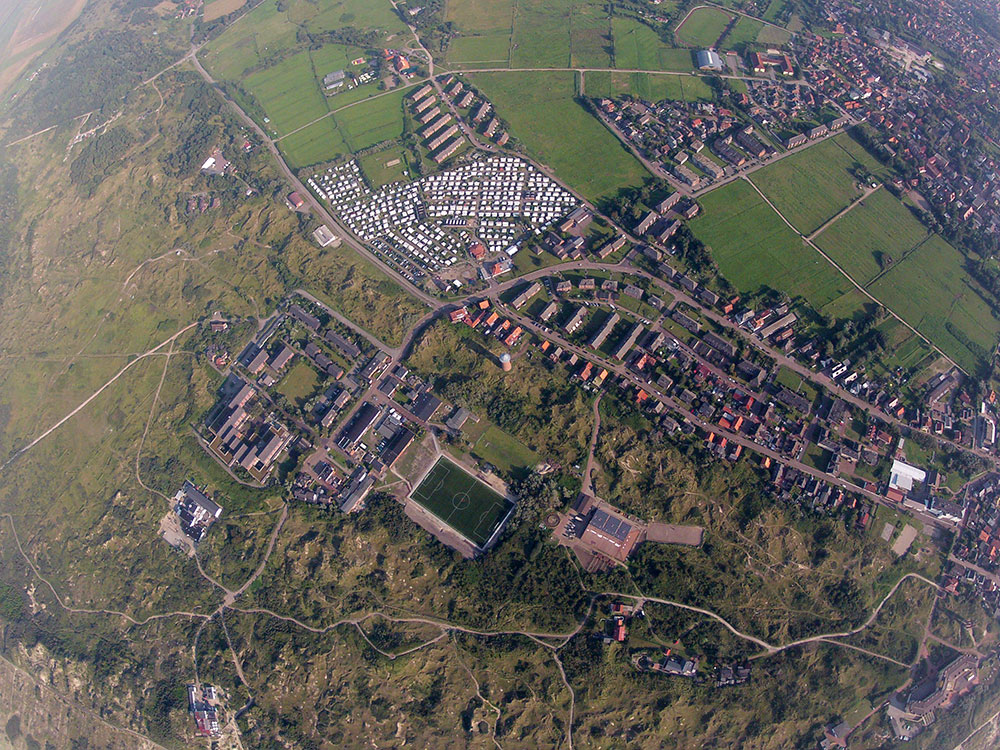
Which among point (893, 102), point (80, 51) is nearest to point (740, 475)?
point (893, 102)

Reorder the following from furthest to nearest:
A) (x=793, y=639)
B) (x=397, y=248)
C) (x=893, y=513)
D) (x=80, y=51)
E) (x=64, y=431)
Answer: (x=80, y=51) < (x=397, y=248) < (x=64, y=431) < (x=893, y=513) < (x=793, y=639)

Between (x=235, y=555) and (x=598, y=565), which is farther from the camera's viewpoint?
(x=235, y=555)

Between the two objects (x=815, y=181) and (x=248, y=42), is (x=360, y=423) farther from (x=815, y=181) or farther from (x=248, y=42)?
(x=248, y=42)

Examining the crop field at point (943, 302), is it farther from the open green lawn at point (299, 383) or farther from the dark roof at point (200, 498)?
the dark roof at point (200, 498)

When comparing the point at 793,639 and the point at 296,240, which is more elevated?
the point at 296,240

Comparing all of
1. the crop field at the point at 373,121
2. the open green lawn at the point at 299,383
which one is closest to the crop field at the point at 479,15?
the crop field at the point at 373,121

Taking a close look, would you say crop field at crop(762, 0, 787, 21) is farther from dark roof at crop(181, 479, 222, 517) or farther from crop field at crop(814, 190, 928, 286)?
dark roof at crop(181, 479, 222, 517)

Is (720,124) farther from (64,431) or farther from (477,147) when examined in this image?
(64,431)

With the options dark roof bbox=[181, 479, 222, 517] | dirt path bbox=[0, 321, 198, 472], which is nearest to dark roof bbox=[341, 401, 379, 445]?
dark roof bbox=[181, 479, 222, 517]
